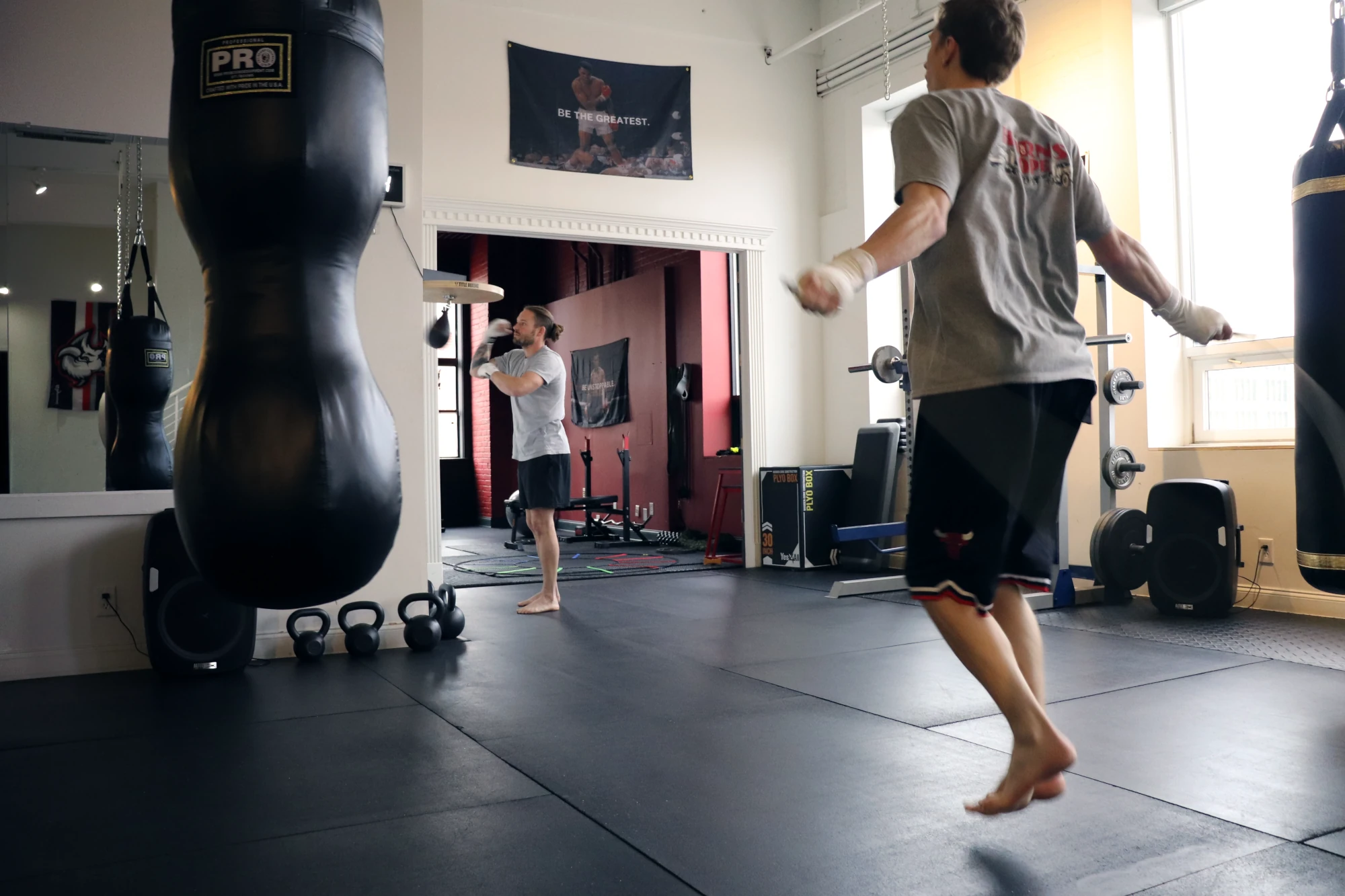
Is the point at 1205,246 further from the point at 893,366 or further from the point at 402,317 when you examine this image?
the point at 402,317

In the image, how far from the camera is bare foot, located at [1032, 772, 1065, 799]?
5.86ft

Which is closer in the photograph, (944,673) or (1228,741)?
(1228,741)

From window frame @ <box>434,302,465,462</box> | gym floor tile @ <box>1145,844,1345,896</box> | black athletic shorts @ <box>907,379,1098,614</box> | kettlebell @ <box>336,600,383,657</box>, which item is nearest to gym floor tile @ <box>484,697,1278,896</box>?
gym floor tile @ <box>1145,844,1345,896</box>

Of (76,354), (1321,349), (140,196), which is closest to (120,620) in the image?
(76,354)

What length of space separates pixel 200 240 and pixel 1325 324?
2.28 m

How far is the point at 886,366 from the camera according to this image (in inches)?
199

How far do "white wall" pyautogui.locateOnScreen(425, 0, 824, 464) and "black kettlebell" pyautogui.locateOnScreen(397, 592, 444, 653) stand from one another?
3063 millimetres

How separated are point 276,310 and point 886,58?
19.0 ft

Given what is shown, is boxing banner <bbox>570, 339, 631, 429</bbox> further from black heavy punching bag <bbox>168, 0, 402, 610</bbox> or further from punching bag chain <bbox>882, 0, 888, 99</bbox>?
black heavy punching bag <bbox>168, 0, 402, 610</bbox>

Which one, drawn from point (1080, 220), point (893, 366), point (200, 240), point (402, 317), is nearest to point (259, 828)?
point (200, 240)

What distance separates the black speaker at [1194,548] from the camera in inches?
179

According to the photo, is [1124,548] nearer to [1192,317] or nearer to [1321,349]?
[1321,349]

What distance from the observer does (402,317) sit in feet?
13.7

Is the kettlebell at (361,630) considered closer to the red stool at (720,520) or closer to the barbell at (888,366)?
the barbell at (888,366)
